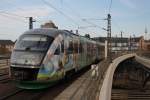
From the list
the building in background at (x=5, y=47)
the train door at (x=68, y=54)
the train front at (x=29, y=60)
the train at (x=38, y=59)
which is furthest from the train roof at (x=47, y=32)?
the building in background at (x=5, y=47)

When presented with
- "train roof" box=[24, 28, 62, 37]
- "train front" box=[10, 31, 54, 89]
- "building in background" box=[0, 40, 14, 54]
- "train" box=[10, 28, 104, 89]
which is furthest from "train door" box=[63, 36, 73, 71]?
"building in background" box=[0, 40, 14, 54]

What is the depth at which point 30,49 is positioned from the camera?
15773mm

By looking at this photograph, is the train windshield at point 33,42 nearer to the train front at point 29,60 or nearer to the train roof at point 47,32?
the train front at point 29,60

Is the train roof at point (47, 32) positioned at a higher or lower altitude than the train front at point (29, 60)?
higher

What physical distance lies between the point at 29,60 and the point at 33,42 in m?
1.39

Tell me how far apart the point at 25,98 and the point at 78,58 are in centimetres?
976

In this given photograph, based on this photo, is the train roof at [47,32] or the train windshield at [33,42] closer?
the train windshield at [33,42]

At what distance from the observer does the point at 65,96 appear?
14.6 metres

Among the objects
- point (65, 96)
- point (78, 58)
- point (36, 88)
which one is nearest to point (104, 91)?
point (65, 96)

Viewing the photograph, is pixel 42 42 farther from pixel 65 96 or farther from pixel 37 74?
pixel 65 96

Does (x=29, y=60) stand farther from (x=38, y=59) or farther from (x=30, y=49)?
(x=30, y=49)

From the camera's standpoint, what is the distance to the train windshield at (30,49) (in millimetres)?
15156

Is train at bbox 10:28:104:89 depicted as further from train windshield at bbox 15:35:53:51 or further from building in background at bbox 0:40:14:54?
building in background at bbox 0:40:14:54

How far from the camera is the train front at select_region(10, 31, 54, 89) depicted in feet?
48.7
